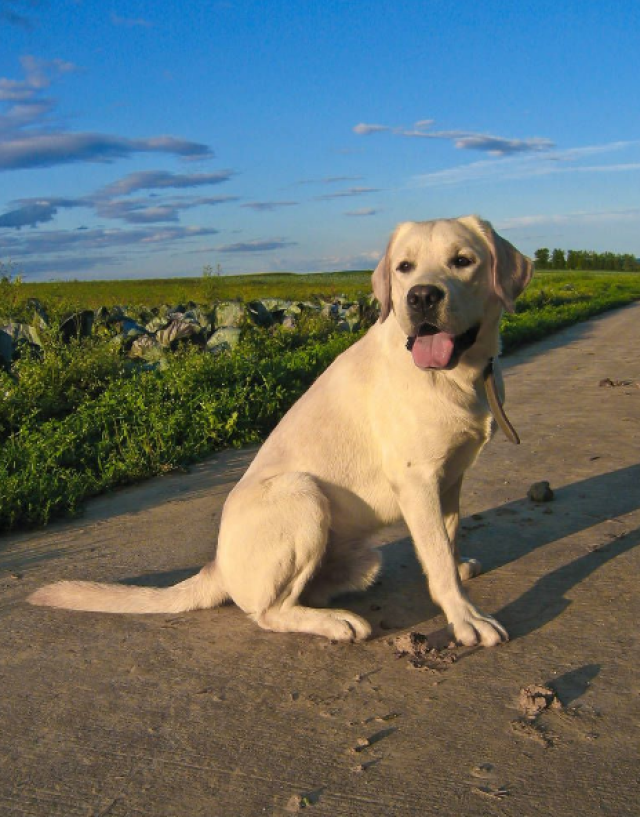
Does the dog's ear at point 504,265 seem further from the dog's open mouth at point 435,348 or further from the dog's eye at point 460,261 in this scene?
the dog's open mouth at point 435,348

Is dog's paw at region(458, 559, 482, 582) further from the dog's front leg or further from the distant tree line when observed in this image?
the distant tree line

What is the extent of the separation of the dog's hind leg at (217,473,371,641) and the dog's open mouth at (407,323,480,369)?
70 cm

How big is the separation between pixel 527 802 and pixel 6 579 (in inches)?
113

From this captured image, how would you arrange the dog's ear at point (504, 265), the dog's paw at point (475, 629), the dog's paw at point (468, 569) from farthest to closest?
1. the dog's paw at point (468, 569)
2. the dog's ear at point (504, 265)
3. the dog's paw at point (475, 629)

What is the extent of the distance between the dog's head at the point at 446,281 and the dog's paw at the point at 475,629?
1007 millimetres

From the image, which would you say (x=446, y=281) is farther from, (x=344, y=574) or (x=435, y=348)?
(x=344, y=574)

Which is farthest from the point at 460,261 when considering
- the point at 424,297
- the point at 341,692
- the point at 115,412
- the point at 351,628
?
the point at 115,412

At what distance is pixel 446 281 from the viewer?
10.4 ft

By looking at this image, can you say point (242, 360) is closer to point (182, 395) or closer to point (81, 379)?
point (182, 395)

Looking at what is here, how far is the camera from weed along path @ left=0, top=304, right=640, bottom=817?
222 cm

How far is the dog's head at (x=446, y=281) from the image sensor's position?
3129mm

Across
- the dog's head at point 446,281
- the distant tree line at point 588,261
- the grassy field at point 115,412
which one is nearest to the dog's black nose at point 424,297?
the dog's head at point 446,281

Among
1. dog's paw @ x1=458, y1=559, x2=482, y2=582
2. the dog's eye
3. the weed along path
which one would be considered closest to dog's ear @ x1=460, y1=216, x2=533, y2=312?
the dog's eye

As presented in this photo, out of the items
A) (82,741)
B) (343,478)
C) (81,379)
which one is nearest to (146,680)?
(82,741)
